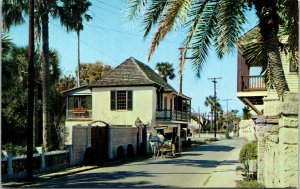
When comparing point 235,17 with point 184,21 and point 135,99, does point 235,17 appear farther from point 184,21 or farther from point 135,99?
point 135,99

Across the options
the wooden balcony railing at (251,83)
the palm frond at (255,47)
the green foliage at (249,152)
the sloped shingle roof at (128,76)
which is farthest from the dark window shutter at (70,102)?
the palm frond at (255,47)

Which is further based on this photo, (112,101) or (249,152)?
(112,101)

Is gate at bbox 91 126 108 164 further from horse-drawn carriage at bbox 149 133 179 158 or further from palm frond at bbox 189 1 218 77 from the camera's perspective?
palm frond at bbox 189 1 218 77

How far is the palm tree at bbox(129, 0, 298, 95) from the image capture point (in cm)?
880

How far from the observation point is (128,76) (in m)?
24.2

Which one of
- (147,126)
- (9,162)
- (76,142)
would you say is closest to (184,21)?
(9,162)

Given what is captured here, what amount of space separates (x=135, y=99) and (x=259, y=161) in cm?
1229

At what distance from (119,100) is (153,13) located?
12456 millimetres

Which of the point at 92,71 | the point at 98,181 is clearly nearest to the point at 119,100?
the point at 98,181

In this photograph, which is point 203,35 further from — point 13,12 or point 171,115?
point 171,115

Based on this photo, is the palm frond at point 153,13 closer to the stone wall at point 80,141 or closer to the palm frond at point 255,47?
the palm frond at point 255,47

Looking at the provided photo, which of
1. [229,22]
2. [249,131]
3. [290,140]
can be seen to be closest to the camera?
[290,140]

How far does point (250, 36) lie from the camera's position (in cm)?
1042

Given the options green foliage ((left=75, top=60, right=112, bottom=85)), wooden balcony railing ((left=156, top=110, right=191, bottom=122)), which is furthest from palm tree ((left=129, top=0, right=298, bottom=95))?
green foliage ((left=75, top=60, right=112, bottom=85))
